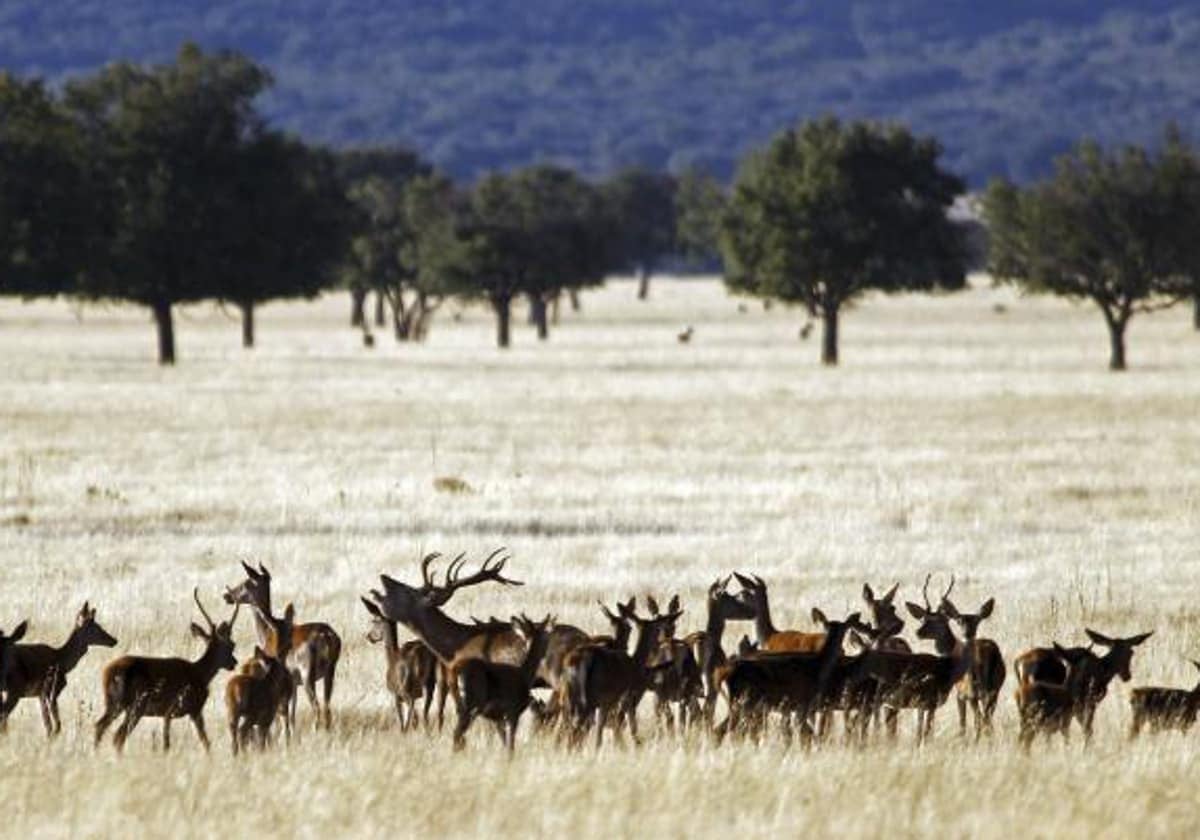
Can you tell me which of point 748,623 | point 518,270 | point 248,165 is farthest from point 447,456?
point 518,270

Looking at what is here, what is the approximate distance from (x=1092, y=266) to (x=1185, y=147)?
5.96 meters

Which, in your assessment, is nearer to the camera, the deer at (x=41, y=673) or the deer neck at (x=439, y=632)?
the deer at (x=41, y=673)

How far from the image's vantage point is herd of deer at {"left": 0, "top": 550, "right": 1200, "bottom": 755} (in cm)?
1470

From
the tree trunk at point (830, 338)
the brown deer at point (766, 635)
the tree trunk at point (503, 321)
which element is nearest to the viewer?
the brown deer at point (766, 635)

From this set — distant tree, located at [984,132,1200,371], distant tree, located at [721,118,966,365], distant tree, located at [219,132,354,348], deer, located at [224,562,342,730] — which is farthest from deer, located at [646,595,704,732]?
distant tree, located at [721,118,966,365]

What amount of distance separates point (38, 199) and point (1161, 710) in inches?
2328

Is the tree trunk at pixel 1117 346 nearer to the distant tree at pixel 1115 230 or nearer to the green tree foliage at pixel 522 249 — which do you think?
the distant tree at pixel 1115 230

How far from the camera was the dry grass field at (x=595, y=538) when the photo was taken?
1301 cm

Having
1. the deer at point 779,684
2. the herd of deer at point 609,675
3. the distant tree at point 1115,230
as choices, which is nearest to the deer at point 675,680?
the herd of deer at point 609,675

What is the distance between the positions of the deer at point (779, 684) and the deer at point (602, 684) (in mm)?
523

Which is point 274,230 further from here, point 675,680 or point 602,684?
point 602,684

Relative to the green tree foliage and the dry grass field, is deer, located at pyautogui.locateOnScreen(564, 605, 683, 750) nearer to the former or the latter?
the dry grass field

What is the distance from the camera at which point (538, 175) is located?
12256 cm

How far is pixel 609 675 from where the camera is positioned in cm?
1473
